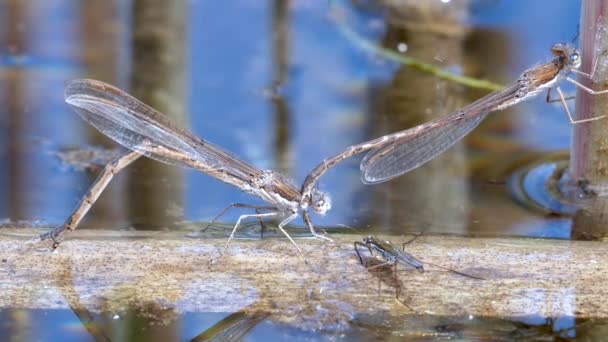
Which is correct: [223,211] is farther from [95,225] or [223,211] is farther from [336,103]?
[336,103]

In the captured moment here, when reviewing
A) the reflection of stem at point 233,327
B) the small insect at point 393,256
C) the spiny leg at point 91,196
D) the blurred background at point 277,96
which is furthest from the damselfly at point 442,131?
the reflection of stem at point 233,327

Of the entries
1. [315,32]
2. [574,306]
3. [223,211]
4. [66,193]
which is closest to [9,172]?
[66,193]

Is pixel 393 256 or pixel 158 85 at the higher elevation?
pixel 158 85

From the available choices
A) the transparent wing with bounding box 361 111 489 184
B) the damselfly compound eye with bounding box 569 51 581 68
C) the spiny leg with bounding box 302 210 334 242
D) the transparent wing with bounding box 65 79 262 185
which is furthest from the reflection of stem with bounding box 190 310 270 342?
the damselfly compound eye with bounding box 569 51 581 68

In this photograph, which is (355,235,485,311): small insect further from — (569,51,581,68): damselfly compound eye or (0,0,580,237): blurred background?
(569,51,581,68): damselfly compound eye

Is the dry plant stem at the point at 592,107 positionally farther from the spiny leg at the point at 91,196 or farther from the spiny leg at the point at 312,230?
the spiny leg at the point at 91,196

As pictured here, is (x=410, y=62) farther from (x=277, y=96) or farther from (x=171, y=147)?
(x=171, y=147)

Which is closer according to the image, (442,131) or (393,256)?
(393,256)

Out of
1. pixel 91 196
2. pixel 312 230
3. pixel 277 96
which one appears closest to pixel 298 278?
pixel 312 230
